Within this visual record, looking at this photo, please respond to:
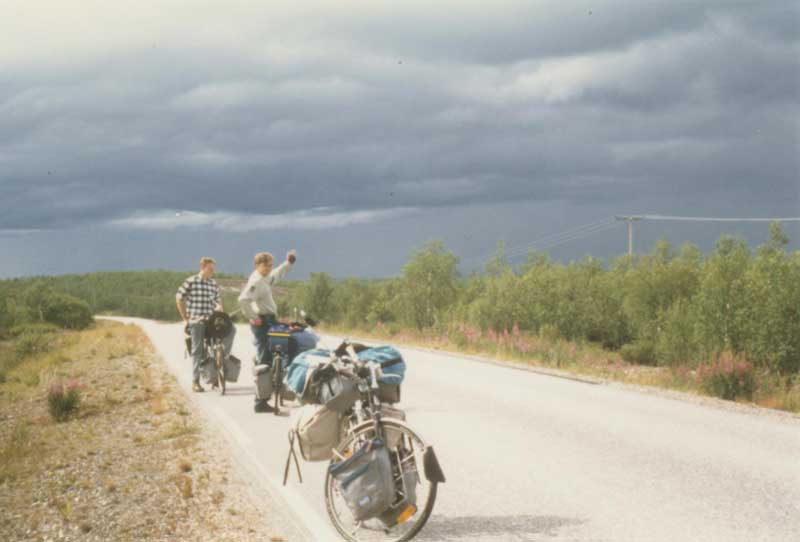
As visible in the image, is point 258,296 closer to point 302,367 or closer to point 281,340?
point 281,340

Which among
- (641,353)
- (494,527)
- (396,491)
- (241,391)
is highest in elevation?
(396,491)

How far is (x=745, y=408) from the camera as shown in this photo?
1157 centimetres

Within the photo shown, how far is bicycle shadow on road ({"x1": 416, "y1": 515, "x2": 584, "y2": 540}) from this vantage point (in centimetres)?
545

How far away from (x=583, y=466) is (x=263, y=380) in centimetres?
503

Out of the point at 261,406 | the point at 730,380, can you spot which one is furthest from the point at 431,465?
the point at 730,380

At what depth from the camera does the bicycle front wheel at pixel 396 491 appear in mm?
5181

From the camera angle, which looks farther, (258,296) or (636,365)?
(636,365)

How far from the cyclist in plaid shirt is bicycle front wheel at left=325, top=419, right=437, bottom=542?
852 centimetres

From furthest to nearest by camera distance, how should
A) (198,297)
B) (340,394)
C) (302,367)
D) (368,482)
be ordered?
(198,297)
(302,367)
(340,394)
(368,482)

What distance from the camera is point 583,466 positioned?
7.53 m

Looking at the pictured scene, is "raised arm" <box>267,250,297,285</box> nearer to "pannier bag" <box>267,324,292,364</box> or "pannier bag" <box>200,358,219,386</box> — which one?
"pannier bag" <box>267,324,292,364</box>

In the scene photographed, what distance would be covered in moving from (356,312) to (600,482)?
153 ft

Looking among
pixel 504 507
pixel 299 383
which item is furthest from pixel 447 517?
pixel 299 383

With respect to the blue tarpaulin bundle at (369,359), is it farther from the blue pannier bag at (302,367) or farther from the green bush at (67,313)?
the green bush at (67,313)
